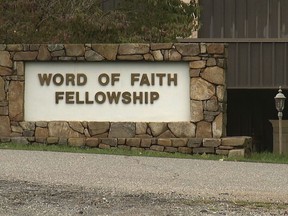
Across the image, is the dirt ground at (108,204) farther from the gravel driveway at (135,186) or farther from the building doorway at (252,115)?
the building doorway at (252,115)

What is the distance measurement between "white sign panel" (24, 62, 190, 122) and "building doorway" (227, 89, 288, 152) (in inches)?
345

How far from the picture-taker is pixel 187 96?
14727 millimetres

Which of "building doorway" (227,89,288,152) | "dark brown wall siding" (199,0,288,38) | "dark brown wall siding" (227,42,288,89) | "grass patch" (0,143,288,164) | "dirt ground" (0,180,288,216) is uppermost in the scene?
"dark brown wall siding" (199,0,288,38)

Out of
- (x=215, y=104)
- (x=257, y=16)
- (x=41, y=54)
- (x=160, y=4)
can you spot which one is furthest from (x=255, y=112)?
(x=41, y=54)

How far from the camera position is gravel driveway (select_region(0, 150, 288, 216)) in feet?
24.0

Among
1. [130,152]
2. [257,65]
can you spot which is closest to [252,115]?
[257,65]

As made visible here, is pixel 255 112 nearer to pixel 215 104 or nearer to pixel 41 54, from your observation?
pixel 215 104

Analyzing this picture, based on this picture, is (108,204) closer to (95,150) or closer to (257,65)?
(95,150)

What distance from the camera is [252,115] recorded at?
2411 cm

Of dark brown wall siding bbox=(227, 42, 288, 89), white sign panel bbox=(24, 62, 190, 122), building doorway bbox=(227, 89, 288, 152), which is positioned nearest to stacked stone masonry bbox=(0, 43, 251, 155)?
white sign panel bbox=(24, 62, 190, 122)

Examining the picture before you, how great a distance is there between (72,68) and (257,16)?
8.52 m

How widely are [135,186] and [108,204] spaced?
152 centimetres

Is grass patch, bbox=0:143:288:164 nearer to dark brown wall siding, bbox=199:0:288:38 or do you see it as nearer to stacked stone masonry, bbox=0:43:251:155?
stacked stone masonry, bbox=0:43:251:155

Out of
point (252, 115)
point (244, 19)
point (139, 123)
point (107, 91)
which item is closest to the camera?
point (139, 123)
